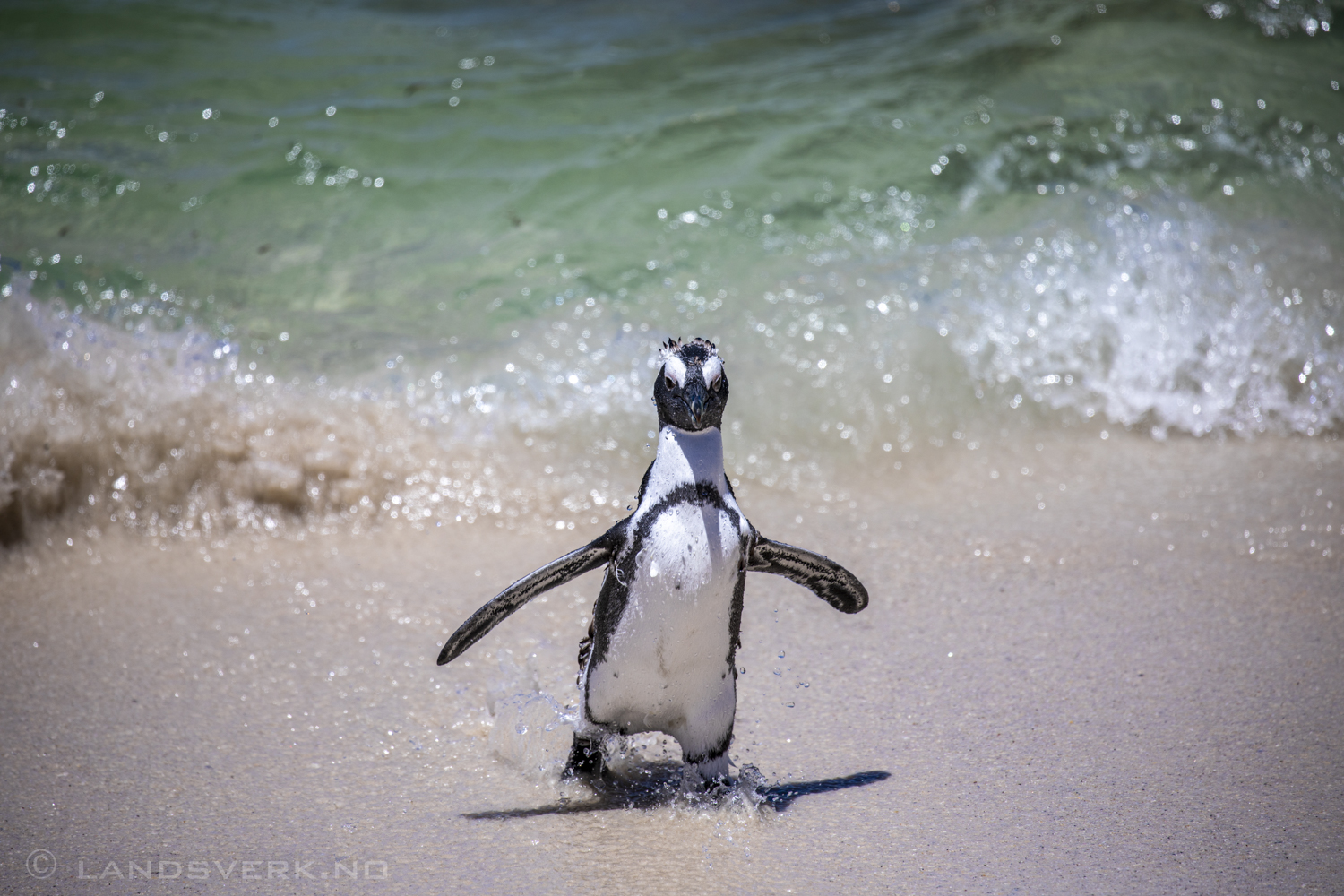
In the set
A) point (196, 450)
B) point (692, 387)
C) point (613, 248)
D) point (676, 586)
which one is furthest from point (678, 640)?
point (613, 248)

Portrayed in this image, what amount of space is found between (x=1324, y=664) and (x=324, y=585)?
2748 millimetres

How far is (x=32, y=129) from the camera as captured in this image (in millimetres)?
4723

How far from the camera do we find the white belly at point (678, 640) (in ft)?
6.05

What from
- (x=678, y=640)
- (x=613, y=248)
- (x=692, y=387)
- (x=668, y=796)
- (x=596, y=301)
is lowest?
(x=668, y=796)

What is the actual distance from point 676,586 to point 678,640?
0.11 m

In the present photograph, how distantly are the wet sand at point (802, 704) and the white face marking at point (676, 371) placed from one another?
86cm

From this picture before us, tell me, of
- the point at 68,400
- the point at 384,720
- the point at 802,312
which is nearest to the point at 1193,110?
the point at 802,312

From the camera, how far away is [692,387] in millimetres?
1797

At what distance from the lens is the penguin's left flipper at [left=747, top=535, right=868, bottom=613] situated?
1.95 metres

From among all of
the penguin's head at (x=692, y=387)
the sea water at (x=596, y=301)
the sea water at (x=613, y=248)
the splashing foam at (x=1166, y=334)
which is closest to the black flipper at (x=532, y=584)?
the penguin's head at (x=692, y=387)

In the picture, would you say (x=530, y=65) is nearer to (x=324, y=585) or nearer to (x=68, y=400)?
(x=68, y=400)

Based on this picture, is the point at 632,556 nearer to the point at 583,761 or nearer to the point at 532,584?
the point at 532,584

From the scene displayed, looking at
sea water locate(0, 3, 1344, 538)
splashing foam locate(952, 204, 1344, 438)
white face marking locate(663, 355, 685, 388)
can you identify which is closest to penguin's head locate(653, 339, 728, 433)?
white face marking locate(663, 355, 685, 388)

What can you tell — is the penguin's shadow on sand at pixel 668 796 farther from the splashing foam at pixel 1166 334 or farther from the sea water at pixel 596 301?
the splashing foam at pixel 1166 334
